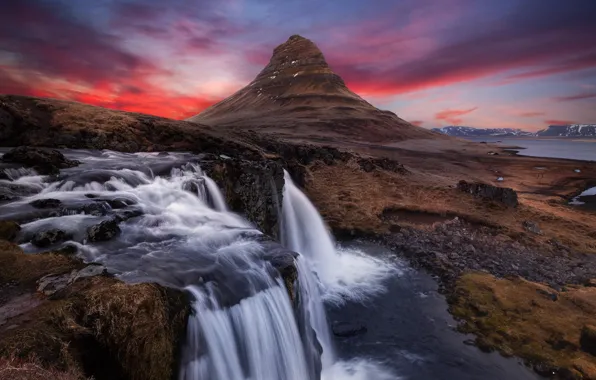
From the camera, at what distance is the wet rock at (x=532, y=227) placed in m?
27.2

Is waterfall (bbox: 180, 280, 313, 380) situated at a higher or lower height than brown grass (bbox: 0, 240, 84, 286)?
lower

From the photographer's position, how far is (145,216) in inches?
519

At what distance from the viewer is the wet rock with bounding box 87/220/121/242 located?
34.2 feet

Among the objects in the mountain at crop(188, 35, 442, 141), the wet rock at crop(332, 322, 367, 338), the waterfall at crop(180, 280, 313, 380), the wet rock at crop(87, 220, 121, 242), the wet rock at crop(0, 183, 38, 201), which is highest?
the mountain at crop(188, 35, 442, 141)

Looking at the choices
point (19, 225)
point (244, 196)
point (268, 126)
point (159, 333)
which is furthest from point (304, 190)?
point (268, 126)

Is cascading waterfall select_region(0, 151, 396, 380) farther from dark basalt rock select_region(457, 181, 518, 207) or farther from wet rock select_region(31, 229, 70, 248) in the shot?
dark basalt rock select_region(457, 181, 518, 207)

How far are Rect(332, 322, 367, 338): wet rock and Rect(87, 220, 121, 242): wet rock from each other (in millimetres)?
10062

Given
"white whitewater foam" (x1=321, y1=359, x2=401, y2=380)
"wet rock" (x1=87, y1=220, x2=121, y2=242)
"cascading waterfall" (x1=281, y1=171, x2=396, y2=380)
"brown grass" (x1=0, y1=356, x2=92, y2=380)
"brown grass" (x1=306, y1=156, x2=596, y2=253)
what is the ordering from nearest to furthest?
"brown grass" (x1=0, y1=356, x2=92, y2=380)
"wet rock" (x1=87, y1=220, x2=121, y2=242)
"white whitewater foam" (x1=321, y1=359, x2=401, y2=380)
"cascading waterfall" (x1=281, y1=171, x2=396, y2=380)
"brown grass" (x1=306, y1=156, x2=596, y2=253)

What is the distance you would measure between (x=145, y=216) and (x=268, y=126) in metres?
117

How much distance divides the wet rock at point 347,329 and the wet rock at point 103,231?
1006 cm

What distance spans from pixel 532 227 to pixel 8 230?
3358 cm

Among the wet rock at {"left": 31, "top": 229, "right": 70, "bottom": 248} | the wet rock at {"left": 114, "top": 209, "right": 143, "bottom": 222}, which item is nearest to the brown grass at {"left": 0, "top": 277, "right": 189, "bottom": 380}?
the wet rock at {"left": 31, "top": 229, "right": 70, "bottom": 248}

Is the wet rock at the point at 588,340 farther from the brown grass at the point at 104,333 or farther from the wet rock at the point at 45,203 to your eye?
the wet rock at the point at 45,203

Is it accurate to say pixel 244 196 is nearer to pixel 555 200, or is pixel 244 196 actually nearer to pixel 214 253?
pixel 214 253
